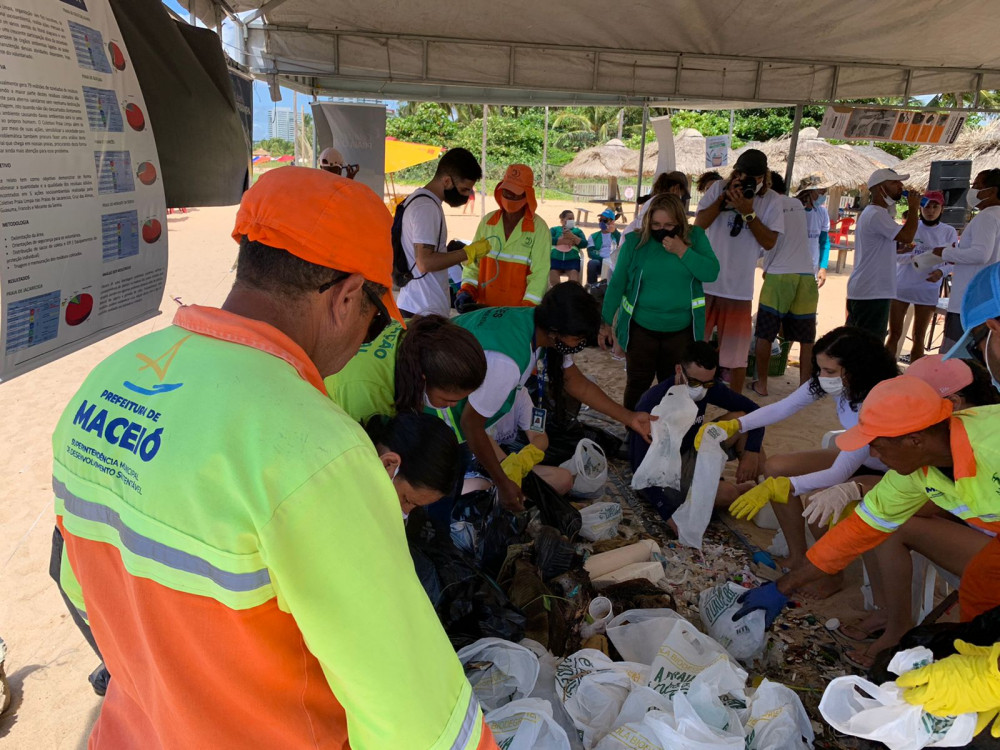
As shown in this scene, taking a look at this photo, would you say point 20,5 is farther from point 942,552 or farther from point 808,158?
point 808,158

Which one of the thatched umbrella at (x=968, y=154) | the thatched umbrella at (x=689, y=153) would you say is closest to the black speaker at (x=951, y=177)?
the thatched umbrella at (x=968, y=154)

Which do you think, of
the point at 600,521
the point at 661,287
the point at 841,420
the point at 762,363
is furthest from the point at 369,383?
the point at 762,363

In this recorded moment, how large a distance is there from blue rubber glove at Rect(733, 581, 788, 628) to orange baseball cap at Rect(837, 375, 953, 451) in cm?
76

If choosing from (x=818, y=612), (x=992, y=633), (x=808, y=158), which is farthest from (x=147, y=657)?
(x=808, y=158)

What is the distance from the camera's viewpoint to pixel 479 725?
30.5 inches

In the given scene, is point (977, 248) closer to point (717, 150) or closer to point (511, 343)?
point (717, 150)

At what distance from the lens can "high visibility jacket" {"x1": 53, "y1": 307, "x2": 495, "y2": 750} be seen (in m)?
0.64

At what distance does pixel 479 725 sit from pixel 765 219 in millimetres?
4718

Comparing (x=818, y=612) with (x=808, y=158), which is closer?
(x=818, y=612)

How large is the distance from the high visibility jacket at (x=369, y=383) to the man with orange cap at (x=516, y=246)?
175 cm

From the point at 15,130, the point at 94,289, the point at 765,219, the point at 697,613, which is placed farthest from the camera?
the point at 765,219

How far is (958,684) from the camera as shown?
1.64 m

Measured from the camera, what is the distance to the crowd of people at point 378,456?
659 mm

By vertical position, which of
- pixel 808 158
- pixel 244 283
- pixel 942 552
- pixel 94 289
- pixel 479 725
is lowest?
pixel 942 552
